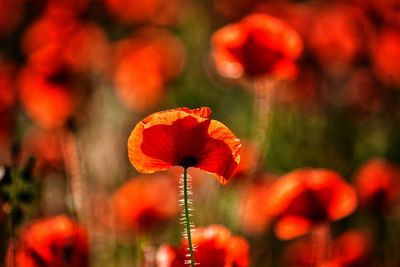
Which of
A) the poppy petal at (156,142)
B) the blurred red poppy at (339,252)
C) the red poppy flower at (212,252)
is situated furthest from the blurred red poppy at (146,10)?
the poppy petal at (156,142)

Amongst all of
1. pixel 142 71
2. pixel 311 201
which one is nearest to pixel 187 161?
pixel 311 201

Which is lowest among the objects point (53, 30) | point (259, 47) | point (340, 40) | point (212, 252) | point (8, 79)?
point (212, 252)

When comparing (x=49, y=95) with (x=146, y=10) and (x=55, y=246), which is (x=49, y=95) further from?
(x=55, y=246)

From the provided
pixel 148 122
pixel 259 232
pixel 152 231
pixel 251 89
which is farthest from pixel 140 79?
pixel 148 122

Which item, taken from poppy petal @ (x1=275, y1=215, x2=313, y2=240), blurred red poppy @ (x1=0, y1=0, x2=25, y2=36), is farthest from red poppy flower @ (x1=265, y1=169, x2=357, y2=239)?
blurred red poppy @ (x1=0, y1=0, x2=25, y2=36)

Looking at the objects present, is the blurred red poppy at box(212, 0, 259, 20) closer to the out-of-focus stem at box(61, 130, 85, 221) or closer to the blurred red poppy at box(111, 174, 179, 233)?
the blurred red poppy at box(111, 174, 179, 233)

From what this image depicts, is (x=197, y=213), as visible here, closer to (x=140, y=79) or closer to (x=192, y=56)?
(x=140, y=79)

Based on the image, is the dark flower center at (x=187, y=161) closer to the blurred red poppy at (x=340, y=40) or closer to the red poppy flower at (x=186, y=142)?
the red poppy flower at (x=186, y=142)
